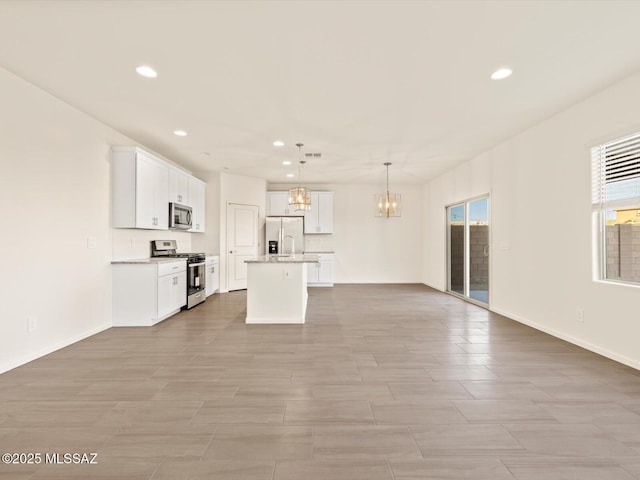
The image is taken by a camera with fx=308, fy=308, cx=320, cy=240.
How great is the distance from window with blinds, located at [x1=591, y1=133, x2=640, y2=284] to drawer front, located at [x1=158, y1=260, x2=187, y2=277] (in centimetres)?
540

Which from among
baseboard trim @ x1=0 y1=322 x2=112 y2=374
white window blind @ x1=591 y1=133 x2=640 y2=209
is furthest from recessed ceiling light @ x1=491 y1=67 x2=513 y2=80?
baseboard trim @ x1=0 y1=322 x2=112 y2=374

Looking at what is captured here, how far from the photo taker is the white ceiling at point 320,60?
2.10 meters

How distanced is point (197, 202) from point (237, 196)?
107cm

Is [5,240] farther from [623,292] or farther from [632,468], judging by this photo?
[623,292]

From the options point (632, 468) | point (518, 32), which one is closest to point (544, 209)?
point (518, 32)

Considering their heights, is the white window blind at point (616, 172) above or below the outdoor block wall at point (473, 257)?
above

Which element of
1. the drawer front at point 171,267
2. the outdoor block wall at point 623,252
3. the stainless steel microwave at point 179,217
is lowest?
the drawer front at point 171,267

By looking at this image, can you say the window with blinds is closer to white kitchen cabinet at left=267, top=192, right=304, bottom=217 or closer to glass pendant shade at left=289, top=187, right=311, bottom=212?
glass pendant shade at left=289, top=187, right=311, bottom=212

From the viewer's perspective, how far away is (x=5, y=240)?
9.25 feet

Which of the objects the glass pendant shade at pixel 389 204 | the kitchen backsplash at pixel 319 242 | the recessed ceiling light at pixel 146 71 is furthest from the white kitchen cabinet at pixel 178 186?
the glass pendant shade at pixel 389 204

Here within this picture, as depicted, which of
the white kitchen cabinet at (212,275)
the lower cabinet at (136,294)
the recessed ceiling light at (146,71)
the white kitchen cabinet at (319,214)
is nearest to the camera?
the recessed ceiling light at (146,71)

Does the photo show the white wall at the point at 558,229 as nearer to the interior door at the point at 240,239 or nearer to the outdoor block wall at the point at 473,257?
the outdoor block wall at the point at 473,257

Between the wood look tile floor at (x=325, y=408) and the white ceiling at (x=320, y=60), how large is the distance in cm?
271

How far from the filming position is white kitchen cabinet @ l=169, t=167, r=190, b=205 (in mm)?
5316
